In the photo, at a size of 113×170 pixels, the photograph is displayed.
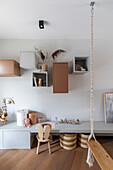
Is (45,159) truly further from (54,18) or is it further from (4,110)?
(54,18)

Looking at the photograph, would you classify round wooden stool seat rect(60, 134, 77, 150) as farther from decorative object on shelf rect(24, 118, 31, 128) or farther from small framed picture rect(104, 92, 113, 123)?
small framed picture rect(104, 92, 113, 123)

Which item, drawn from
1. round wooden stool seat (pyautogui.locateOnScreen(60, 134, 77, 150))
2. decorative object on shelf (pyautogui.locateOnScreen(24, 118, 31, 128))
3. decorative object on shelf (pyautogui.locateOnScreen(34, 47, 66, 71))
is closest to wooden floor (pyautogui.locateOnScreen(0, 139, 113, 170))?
round wooden stool seat (pyautogui.locateOnScreen(60, 134, 77, 150))

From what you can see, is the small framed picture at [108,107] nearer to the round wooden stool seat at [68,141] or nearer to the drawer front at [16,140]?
the round wooden stool seat at [68,141]

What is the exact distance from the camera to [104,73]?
2672mm

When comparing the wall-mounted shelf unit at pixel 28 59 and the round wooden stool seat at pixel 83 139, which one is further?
the wall-mounted shelf unit at pixel 28 59

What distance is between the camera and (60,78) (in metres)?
2.32

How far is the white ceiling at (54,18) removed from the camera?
160 centimetres

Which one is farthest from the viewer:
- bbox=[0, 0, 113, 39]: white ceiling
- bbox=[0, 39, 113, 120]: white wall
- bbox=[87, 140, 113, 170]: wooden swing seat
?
bbox=[0, 39, 113, 120]: white wall

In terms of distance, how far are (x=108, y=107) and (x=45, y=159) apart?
69.3 inches

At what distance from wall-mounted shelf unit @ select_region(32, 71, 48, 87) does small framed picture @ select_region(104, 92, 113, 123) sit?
148 centimetres

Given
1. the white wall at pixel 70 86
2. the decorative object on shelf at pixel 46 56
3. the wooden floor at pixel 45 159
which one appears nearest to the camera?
the wooden floor at pixel 45 159

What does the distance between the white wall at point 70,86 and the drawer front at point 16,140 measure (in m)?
0.55

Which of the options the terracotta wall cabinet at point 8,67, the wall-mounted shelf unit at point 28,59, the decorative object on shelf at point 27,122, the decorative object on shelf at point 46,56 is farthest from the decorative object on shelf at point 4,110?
the decorative object on shelf at point 46,56

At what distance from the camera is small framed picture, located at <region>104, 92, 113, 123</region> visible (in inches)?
101
